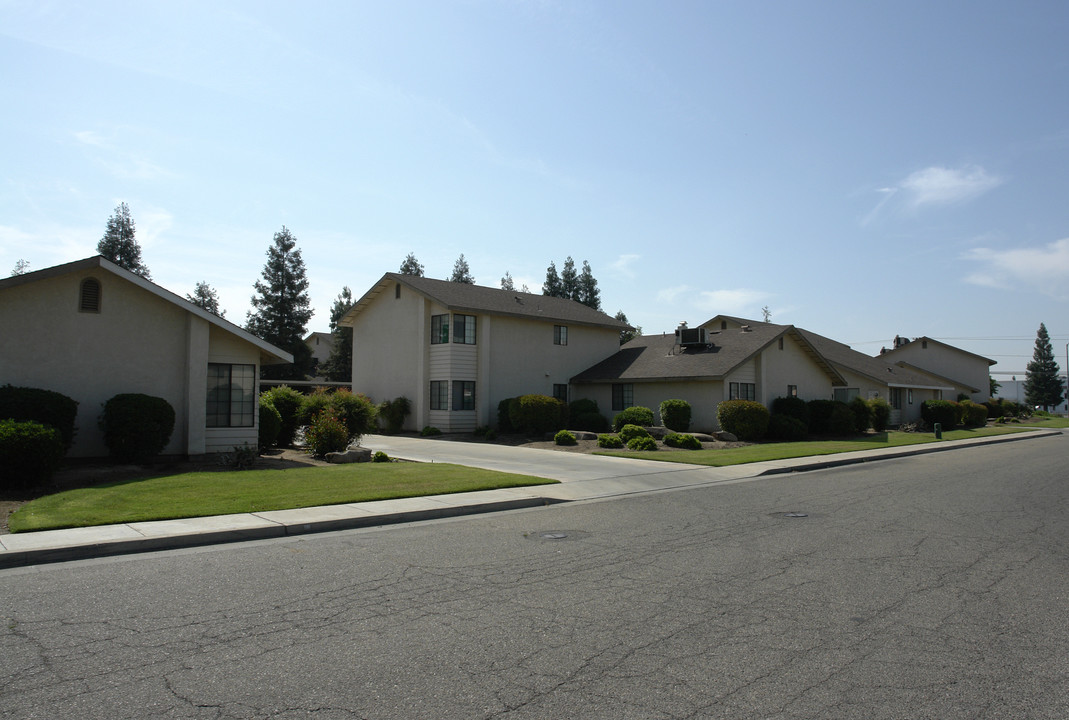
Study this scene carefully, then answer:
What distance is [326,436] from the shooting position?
19.6 metres

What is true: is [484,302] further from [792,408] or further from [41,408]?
[41,408]

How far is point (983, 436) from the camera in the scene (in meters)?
37.0

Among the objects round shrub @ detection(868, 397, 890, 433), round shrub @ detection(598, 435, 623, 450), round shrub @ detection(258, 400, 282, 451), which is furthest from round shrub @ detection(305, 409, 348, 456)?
round shrub @ detection(868, 397, 890, 433)

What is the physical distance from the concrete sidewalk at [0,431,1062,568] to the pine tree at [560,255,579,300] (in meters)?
47.2

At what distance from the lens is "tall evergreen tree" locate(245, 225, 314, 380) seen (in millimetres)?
60969

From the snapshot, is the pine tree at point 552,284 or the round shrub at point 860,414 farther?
the pine tree at point 552,284

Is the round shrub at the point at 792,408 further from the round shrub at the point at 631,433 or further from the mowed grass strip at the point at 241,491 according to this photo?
the mowed grass strip at the point at 241,491

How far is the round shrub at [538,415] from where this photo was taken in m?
30.2

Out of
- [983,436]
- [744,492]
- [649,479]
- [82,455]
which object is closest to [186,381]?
[82,455]

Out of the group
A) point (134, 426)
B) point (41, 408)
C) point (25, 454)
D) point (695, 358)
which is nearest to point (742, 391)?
point (695, 358)

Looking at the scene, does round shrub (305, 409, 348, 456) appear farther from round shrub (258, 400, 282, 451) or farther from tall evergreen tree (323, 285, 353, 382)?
tall evergreen tree (323, 285, 353, 382)

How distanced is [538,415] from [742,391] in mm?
9505

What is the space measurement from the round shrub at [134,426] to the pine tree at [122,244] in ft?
145

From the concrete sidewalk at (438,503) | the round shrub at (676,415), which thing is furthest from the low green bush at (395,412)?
the round shrub at (676,415)
